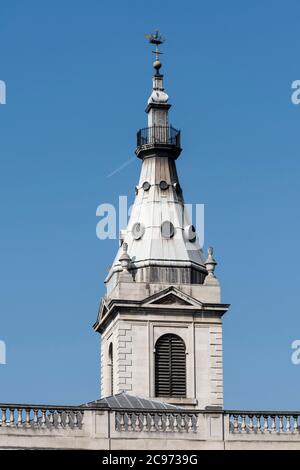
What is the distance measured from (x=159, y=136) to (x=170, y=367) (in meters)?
13.2

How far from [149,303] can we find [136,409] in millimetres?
24453

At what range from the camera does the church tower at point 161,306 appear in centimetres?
8656

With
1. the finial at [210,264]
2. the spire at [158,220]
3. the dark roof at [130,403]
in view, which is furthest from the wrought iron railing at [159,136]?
the dark roof at [130,403]

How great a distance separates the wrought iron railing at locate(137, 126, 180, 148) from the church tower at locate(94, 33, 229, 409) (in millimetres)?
99

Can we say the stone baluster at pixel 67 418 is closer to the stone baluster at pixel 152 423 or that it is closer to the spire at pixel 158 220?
the stone baluster at pixel 152 423

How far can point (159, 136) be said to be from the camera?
92.7 m

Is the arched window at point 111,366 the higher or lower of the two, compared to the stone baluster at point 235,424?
higher

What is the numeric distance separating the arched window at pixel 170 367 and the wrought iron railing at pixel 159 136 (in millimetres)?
11228

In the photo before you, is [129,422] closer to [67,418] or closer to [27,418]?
[67,418]

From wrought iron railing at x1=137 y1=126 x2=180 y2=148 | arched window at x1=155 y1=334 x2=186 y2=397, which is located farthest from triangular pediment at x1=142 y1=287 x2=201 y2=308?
wrought iron railing at x1=137 y1=126 x2=180 y2=148

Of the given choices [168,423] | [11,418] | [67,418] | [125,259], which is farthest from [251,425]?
[125,259]

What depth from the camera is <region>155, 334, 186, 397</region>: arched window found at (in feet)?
283

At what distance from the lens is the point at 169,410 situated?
207ft
